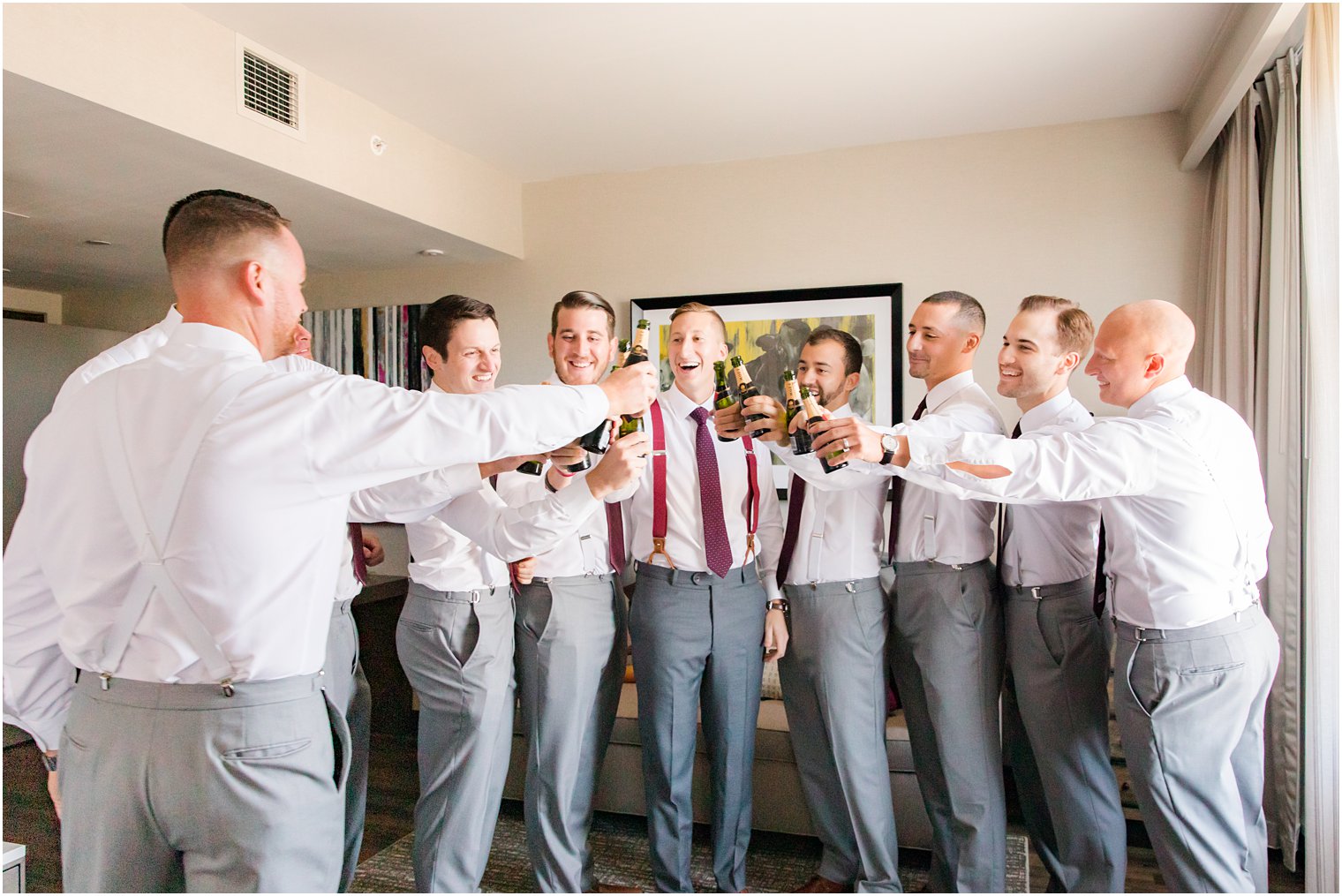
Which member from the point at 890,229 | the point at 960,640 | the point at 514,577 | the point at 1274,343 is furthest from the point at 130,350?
the point at 1274,343

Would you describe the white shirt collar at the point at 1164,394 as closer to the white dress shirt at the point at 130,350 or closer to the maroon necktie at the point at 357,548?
the maroon necktie at the point at 357,548

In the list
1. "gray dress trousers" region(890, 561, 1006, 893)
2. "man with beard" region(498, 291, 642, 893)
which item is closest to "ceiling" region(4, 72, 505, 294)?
"man with beard" region(498, 291, 642, 893)

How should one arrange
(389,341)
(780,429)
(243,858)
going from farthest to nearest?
(389,341), (780,429), (243,858)

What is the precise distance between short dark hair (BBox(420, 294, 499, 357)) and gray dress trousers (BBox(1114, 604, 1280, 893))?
206 centimetres

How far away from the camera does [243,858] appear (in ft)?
4.87

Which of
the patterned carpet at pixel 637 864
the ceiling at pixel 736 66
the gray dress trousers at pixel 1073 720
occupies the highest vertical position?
the ceiling at pixel 736 66

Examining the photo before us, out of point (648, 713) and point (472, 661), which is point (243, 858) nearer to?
point (472, 661)

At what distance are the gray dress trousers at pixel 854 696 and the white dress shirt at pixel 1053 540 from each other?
0.44 m

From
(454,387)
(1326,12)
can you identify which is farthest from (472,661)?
(1326,12)

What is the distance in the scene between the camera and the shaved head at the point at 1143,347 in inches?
95.1

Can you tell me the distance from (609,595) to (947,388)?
49.0 inches

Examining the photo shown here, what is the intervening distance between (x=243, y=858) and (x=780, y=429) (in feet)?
5.54

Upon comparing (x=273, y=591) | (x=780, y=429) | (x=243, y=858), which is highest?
(x=780, y=429)

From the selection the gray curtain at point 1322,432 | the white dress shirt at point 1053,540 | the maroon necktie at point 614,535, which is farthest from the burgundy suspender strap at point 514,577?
the gray curtain at point 1322,432
